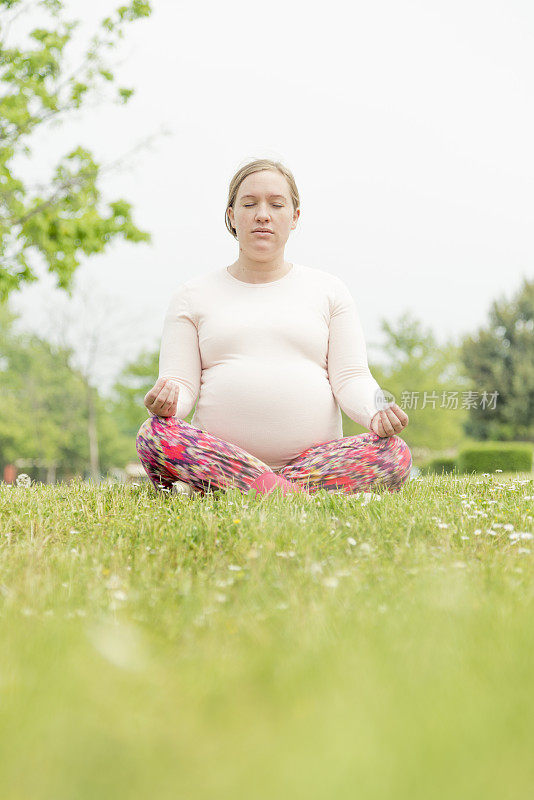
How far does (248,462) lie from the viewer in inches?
170

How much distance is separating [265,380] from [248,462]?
1.93 feet

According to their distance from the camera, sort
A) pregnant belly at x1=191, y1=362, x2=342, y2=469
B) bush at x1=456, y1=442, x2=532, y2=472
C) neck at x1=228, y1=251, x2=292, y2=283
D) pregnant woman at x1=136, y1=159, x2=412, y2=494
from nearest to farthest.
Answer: pregnant woman at x1=136, y1=159, x2=412, y2=494
pregnant belly at x1=191, y1=362, x2=342, y2=469
neck at x1=228, y1=251, x2=292, y2=283
bush at x1=456, y1=442, x2=532, y2=472

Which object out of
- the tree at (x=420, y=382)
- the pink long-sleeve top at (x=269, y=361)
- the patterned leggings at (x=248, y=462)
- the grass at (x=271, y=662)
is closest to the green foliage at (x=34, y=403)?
the tree at (x=420, y=382)

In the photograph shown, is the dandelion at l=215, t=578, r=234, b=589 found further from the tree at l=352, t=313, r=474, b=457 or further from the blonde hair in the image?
the tree at l=352, t=313, r=474, b=457

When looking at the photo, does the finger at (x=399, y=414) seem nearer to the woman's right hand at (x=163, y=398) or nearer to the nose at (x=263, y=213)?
the woman's right hand at (x=163, y=398)

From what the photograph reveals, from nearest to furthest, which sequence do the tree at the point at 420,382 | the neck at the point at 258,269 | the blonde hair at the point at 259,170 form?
the blonde hair at the point at 259,170, the neck at the point at 258,269, the tree at the point at 420,382

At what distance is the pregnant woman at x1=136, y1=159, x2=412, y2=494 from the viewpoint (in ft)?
14.3

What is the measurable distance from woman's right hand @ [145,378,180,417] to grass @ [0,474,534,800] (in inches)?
48.5

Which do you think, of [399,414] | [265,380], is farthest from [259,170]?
[399,414]

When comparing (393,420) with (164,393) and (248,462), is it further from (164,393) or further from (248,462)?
(164,393)

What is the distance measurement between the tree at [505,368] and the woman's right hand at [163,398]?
33809mm

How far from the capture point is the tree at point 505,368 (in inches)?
1442

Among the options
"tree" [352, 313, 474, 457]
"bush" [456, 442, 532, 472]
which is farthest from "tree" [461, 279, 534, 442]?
"bush" [456, 442, 532, 472]

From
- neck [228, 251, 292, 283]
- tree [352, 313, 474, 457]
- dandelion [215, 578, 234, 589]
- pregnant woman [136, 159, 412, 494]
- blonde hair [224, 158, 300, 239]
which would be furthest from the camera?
tree [352, 313, 474, 457]
